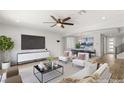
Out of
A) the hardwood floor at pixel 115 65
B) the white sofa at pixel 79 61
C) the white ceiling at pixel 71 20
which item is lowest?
the hardwood floor at pixel 115 65

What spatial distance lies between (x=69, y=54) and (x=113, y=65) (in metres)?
2.07

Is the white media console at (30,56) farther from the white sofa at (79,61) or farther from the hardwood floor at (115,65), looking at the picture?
the hardwood floor at (115,65)

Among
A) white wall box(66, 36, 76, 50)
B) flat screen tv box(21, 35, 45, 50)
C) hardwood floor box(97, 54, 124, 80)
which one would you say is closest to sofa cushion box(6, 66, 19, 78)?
flat screen tv box(21, 35, 45, 50)

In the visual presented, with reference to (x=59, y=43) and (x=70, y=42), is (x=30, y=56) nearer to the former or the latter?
(x=59, y=43)

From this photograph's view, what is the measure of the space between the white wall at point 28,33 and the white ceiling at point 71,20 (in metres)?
0.10

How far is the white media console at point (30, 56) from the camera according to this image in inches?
66.1

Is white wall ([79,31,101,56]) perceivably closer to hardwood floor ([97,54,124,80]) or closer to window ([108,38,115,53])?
window ([108,38,115,53])

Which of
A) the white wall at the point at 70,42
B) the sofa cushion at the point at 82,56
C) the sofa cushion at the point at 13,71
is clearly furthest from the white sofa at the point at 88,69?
the sofa cushion at the point at 13,71

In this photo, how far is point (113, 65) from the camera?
9.99ft
